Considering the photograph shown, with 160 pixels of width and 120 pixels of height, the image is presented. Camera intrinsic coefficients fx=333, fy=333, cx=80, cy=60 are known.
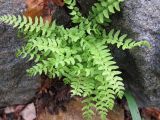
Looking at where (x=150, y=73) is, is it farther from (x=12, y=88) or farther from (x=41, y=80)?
(x=12, y=88)

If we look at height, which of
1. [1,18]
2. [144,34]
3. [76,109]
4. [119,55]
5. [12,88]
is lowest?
[76,109]

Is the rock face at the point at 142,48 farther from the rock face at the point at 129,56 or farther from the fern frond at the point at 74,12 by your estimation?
the fern frond at the point at 74,12

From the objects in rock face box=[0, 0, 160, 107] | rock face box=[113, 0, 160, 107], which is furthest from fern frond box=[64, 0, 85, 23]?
rock face box=[113, 0, 160, 107]

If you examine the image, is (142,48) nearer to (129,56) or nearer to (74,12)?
(129,56)

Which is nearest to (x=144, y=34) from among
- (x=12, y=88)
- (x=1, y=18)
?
(x=1, y=18)

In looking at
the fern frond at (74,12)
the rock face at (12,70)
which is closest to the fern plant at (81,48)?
the fern frond at (74,12)

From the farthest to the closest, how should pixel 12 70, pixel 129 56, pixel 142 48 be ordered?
pixel 12 70 < pixel 129 56 < pixel 142 48

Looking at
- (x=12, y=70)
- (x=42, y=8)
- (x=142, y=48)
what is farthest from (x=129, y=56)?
(x=12, y=70)
